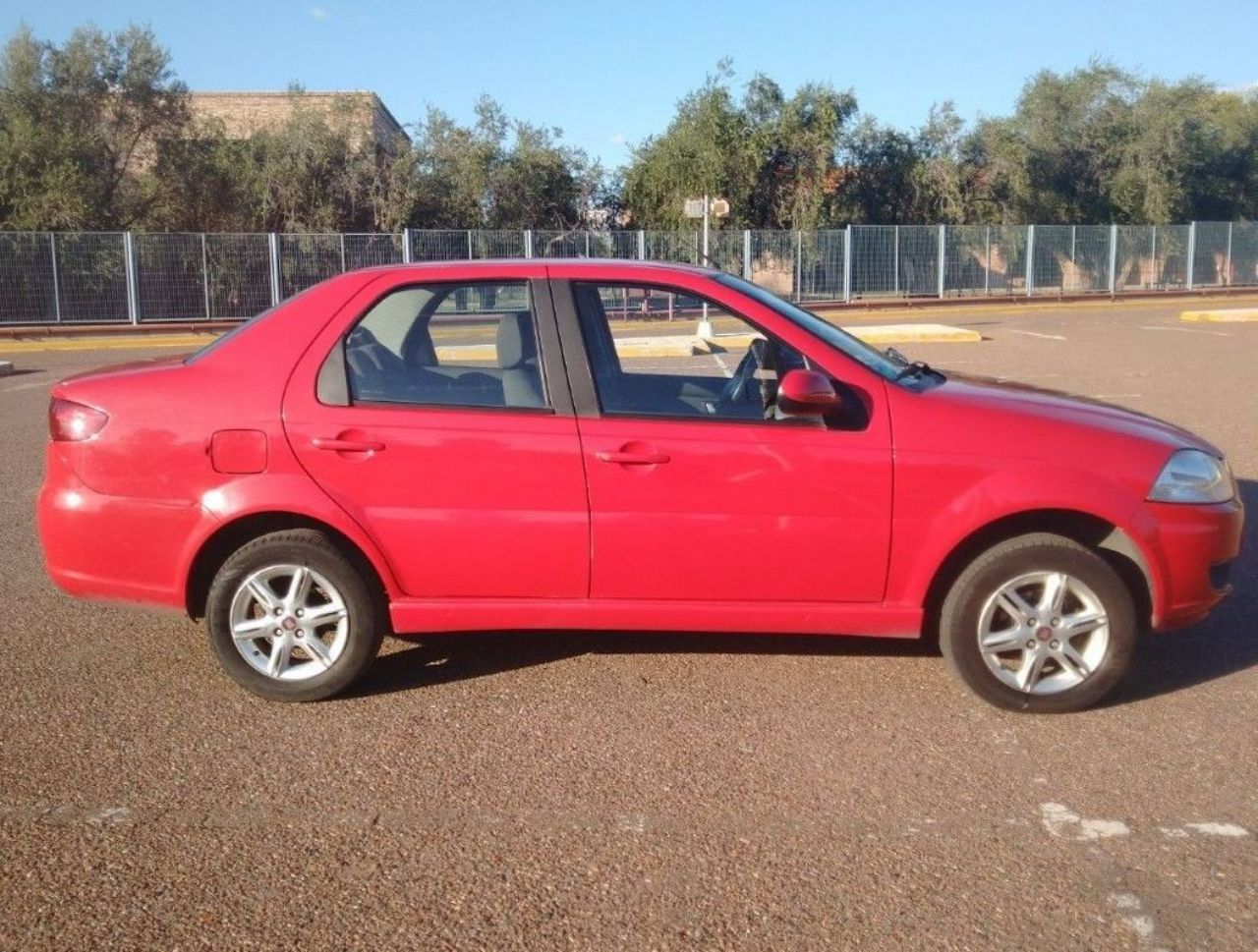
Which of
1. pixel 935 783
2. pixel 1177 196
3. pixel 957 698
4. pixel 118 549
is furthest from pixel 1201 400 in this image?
pixel 1177 196

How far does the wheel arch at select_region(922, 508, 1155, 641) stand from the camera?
A: 4.68 meters

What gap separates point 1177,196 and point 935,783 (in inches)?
1948

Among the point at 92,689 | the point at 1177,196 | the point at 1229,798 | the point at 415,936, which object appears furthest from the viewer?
the point at 1177,196

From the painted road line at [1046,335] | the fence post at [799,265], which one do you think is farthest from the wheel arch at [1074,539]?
the fence post at [799,265]

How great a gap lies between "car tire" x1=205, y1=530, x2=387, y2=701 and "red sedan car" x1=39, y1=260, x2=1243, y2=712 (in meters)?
0.01

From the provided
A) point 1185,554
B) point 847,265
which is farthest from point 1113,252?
point 1185,554

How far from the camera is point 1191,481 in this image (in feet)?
15.5

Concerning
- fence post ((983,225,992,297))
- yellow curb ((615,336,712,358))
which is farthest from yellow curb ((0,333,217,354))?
fence post ((983,225,992,297))

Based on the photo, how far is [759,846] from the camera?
368cm

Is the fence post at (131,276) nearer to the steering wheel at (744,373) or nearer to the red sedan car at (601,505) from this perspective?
the red sedan car at (601,505)

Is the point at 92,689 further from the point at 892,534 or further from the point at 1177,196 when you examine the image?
the point at 1177,196

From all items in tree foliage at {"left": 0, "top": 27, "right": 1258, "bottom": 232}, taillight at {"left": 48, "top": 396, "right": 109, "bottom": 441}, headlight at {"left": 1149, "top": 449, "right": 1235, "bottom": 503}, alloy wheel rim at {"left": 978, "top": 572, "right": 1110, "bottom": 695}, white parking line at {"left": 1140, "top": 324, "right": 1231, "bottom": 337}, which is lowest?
alloy wheel rim at {"left": 978, "top": 572, "right": 1110, "bottom": 695}

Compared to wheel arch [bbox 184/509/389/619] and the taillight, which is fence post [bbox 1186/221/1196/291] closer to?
wheel arch [bbox 184/509/389/619]

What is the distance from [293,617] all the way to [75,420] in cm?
114
